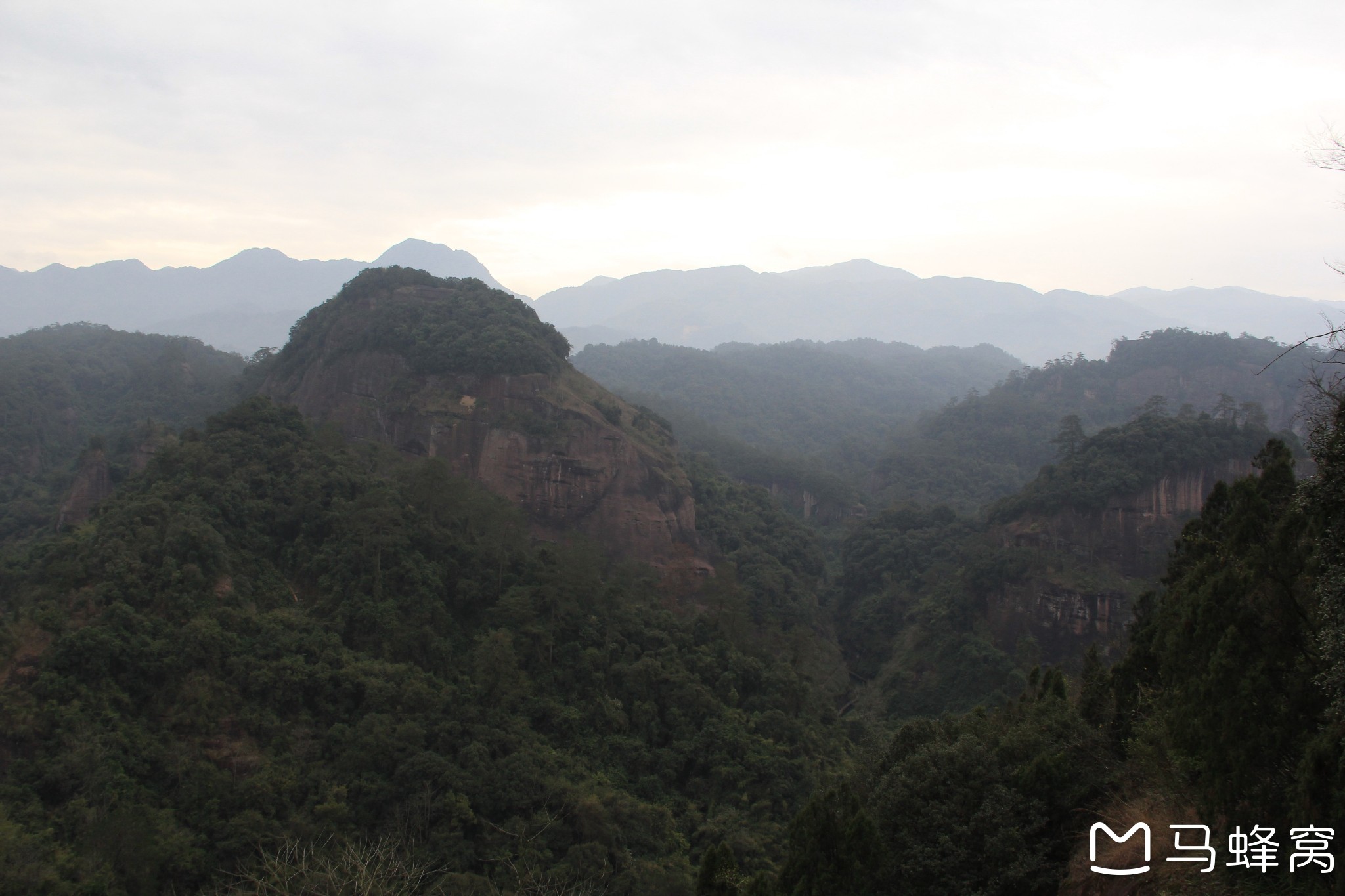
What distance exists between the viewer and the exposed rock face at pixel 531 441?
31203mm

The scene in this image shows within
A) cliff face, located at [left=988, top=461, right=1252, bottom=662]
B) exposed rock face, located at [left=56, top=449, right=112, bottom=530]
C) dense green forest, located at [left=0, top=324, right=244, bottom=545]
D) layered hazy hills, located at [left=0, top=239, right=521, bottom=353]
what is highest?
layered hazy hills, located at [left=0, top=239, right=521, bottom=353]

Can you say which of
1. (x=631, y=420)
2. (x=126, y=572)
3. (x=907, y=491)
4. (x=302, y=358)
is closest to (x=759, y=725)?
(x=126, y=572)

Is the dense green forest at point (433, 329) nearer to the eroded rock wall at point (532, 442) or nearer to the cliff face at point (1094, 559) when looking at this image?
the eroded rock wall at point (532, 442)

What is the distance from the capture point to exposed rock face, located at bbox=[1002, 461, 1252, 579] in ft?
112

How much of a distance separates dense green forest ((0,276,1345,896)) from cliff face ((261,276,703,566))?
116cm

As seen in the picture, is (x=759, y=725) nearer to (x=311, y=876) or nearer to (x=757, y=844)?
(x=757, y=844)

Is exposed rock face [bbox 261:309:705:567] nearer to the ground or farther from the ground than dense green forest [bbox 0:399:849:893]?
farther from the ground

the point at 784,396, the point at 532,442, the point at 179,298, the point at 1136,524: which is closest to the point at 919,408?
the point at 784,396

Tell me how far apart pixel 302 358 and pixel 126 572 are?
20.5m

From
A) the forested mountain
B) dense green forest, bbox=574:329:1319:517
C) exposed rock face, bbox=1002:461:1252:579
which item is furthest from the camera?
the forested mountain

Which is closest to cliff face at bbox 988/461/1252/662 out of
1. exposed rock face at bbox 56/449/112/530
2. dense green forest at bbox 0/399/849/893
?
dense green forest at bbox 0/399/849/893

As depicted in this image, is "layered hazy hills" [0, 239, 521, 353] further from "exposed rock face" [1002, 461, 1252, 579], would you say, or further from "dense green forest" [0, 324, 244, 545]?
"exposed rock face" [1002, 461, 1252, 579]

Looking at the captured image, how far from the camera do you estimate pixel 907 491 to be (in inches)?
2323

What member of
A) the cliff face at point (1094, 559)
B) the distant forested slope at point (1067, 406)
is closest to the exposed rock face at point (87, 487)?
the cliff face at point (1094, 559)
